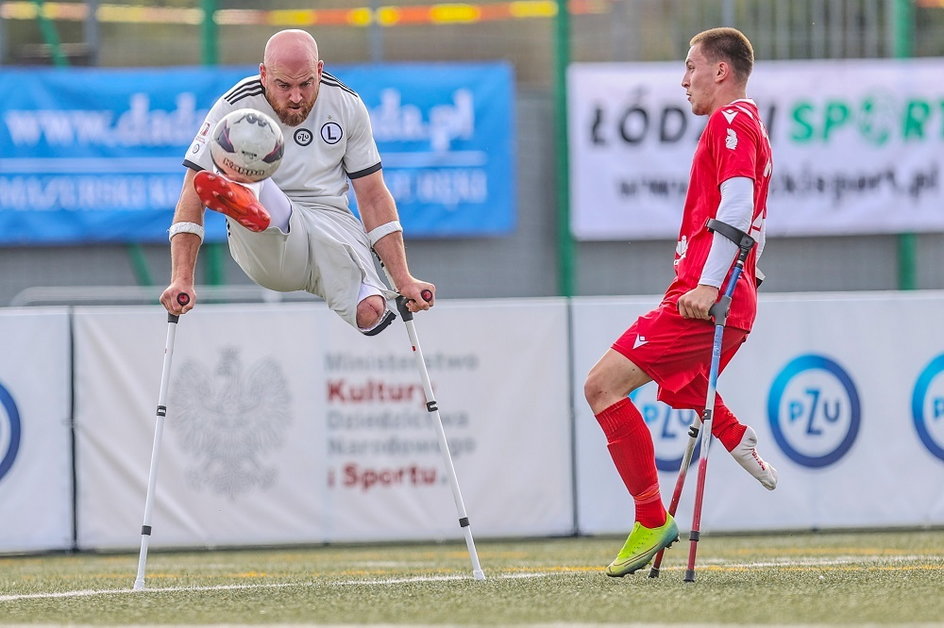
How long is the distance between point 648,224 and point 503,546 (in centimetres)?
544

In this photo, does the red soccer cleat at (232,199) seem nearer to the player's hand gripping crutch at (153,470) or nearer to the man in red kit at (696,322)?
the player's hand gripping crutch at (153,470)

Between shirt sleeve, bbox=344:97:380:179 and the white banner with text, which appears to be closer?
shirt sleeve, bbox=344:97:380:179

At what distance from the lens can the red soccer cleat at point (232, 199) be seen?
5344 millimetres

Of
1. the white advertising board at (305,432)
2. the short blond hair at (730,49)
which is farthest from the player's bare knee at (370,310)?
the white advertising board at (305,432)

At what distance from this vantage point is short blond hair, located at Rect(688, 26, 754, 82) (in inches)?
235

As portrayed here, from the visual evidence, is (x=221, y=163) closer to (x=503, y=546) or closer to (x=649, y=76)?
(x=503, y=546)

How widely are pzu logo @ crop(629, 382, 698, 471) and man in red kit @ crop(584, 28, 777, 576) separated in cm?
383

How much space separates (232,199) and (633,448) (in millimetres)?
1851

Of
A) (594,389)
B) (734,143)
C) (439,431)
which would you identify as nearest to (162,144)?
(439,431)

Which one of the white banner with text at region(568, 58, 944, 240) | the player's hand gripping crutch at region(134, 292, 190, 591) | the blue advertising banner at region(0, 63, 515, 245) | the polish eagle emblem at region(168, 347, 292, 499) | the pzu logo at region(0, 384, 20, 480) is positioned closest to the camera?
the player's hand gripping crutch at region(134, 292, 190, 591)

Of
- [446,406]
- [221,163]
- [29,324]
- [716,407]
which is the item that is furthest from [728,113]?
[29,324]

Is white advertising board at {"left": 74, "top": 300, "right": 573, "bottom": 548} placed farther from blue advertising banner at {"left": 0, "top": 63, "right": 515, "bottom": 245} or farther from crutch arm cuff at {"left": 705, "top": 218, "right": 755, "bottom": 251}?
crutch arm cuff at {"left": 705, "top": 218, "right": 755, "bottom": 251}

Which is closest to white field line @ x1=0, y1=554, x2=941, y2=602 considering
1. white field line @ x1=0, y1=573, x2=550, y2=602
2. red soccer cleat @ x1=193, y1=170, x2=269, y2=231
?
white field line @ x1=0, y1=573, x2=550, y2=602

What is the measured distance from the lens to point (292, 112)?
593 centimetres
